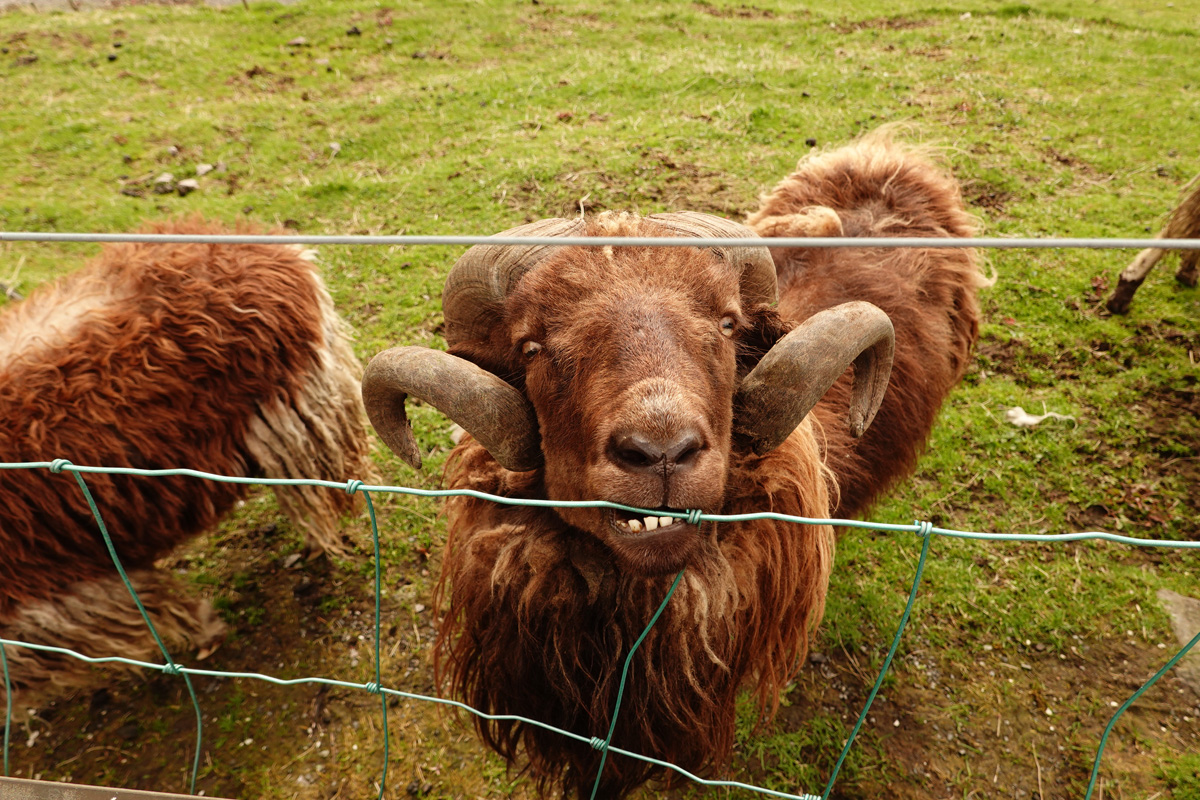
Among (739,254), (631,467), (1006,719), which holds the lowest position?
(1006,719)

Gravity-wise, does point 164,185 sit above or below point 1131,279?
above

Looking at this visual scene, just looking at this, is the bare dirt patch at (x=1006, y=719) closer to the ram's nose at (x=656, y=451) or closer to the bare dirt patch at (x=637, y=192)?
the ram's nose at (x=656, y=451)

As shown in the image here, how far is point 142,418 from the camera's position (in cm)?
334

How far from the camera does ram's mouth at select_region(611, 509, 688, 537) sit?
2.03m

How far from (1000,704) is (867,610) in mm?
804

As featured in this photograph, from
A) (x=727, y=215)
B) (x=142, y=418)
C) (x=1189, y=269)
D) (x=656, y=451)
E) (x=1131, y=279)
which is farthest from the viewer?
(x=727, y=215)

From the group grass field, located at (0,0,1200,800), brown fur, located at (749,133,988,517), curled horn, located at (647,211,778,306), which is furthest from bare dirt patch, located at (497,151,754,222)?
curled horn, located at (647,211,778,306)

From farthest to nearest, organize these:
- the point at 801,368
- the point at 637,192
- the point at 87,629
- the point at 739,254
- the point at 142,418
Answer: the point at 637,192, the point at 87,629, the point at 142,418, the point at 739,254, the point at 801,368

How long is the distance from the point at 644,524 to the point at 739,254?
110 centimetres

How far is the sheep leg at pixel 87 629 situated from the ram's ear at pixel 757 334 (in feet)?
10.9

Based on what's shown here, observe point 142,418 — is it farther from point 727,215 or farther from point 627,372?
point 727,215

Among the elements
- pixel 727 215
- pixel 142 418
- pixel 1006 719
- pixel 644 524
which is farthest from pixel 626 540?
pixel 727 215

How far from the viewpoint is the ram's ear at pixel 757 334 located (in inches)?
105

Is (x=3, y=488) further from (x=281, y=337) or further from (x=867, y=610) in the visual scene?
(x=867, y=610)
